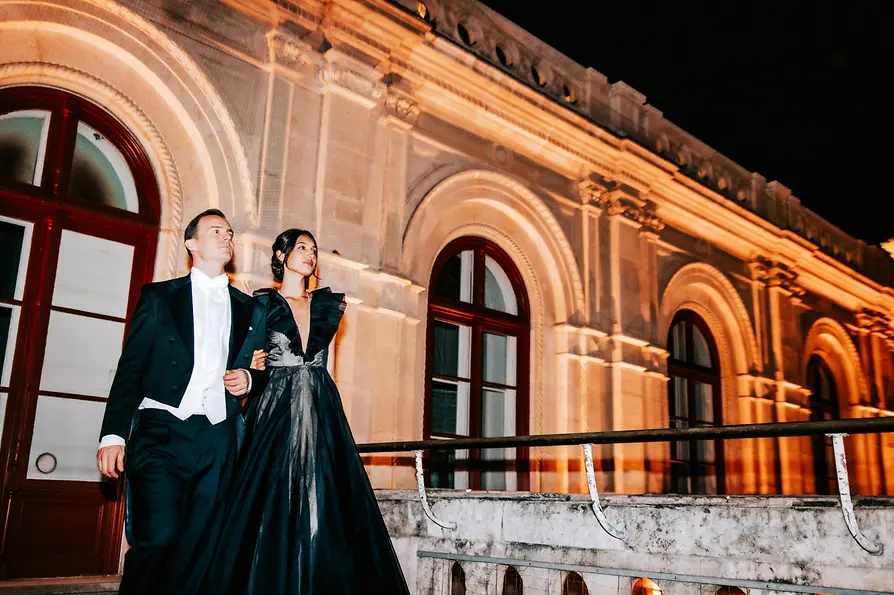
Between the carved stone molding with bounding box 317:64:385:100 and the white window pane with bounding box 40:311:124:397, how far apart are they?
2722 millimetres

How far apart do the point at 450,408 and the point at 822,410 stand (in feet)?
28.0

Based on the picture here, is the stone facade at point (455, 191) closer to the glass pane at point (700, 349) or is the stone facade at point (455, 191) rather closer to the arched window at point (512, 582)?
the glass pane at point (700, 349)


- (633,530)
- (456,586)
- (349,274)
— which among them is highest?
(349,274)

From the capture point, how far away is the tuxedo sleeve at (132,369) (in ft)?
9.73

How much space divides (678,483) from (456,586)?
6.64 m

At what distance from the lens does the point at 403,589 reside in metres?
3.21

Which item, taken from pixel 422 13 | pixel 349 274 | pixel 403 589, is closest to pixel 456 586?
pixel 403 589

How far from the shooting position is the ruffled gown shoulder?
118 inches

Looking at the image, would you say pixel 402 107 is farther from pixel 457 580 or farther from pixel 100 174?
pixel 457 580

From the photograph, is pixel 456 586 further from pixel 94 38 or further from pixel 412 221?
pixel 94 38

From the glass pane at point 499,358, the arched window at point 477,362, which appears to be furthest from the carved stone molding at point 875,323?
the glass pane at point 499,358

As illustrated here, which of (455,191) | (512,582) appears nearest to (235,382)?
(512,582)

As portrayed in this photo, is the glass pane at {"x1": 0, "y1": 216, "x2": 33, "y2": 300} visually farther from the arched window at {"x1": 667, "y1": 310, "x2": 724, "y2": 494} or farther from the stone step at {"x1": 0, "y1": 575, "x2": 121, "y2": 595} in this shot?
the arched window at {"x1": 667, "y1": 310, "x2": 724, "y2": 494}

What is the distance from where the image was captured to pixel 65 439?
566cm
